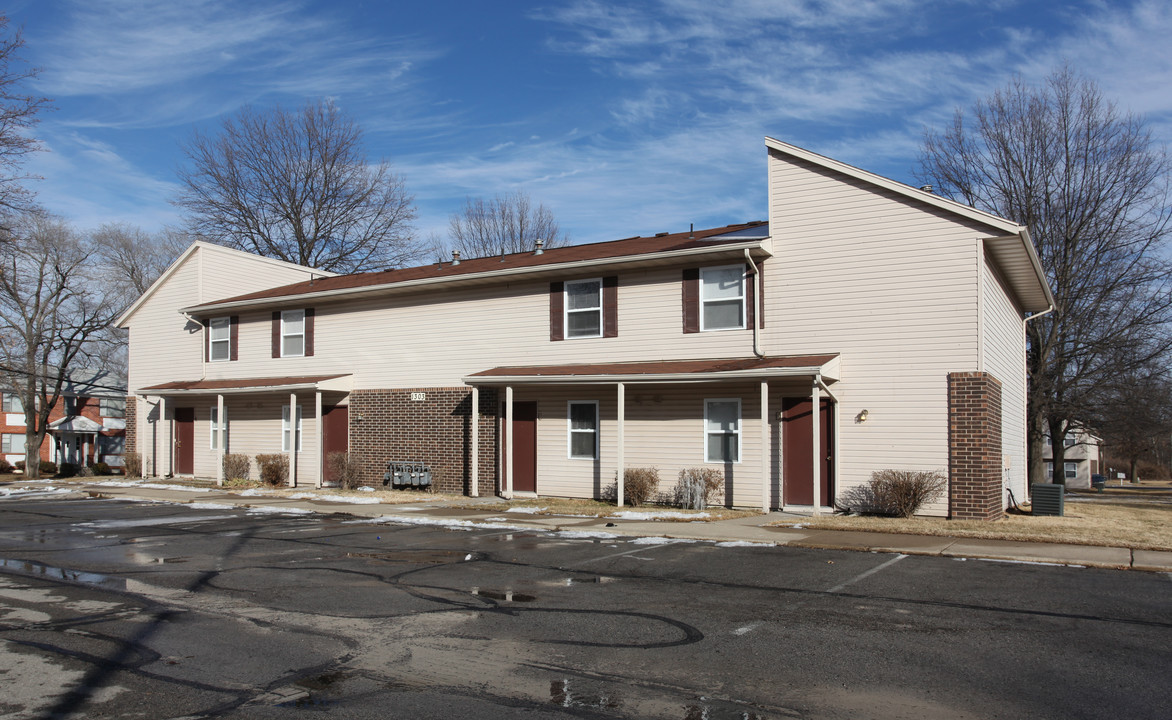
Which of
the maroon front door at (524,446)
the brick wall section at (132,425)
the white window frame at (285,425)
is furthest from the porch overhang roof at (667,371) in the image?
the brick wall section at (132,425)

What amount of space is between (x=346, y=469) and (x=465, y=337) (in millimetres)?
4778

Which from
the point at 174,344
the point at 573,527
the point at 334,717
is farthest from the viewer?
the point at 174,344

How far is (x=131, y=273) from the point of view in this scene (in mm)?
48000

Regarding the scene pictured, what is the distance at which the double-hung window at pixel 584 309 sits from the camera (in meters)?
19.8

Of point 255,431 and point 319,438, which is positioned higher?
point 255,431

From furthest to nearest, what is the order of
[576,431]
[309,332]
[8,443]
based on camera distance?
[8,443], [309,332], [576,431]

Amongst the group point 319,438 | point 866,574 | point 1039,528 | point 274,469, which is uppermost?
point 319,438

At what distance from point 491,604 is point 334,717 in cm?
337

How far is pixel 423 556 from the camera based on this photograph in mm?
11625

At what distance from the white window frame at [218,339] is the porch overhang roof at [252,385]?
0.80 meters

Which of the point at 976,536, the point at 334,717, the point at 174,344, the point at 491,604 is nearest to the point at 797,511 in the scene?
the point at 976,536

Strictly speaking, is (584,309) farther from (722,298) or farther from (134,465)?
(134,465)

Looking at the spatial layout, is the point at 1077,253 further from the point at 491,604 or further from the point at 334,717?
the point at 334,717

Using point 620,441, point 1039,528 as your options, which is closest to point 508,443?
point 620,441
